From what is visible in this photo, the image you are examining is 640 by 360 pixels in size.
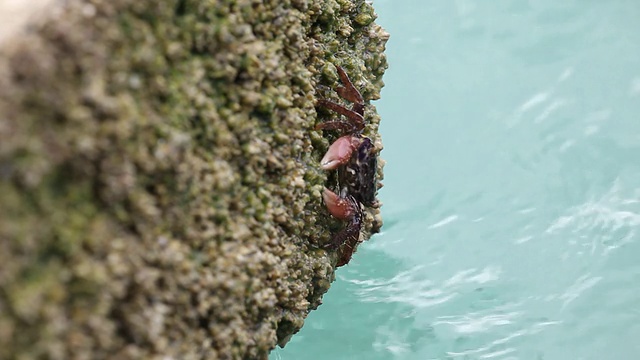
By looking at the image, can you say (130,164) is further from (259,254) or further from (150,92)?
(259,254)

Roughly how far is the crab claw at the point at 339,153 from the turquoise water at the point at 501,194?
3.79 feet

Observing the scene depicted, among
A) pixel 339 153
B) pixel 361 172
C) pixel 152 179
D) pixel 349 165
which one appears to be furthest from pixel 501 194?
pixel 152 179

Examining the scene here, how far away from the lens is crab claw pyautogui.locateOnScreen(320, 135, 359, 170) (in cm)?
246

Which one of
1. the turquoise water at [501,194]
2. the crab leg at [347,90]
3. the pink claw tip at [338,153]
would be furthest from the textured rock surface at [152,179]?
the turquoise water at [501,194]

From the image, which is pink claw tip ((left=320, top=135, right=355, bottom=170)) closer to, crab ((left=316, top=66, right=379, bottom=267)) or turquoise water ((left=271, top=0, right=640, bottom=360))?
crab ((left=316, top=66, right=379, bottom=267))

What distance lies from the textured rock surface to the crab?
33cm

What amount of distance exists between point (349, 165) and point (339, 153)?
0.40 feet

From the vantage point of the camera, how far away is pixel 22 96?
3.64ft

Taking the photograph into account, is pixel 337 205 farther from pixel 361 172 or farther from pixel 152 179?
pixel 152 179

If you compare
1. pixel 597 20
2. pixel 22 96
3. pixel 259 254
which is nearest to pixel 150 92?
pixel 22 96

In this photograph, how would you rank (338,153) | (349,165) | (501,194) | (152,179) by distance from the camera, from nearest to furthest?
(152,179), (338,153), (349,165), (501,194)

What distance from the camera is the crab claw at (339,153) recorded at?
96.7 inches

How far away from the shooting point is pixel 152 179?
138 centimetres

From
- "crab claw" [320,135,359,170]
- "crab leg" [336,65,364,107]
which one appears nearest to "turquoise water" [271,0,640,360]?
"crab claw" [320,135,359,170]
